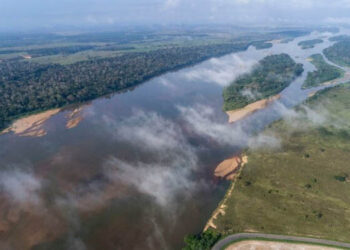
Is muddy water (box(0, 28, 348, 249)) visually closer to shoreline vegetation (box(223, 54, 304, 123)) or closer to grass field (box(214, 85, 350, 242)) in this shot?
shoreline vegetation (box(223, 54, 304, 123))

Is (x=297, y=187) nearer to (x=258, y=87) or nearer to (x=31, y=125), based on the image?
(x=258, y=87)

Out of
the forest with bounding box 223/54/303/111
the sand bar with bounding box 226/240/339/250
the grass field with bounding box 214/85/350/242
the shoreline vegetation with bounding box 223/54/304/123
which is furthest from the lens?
the forest with bounding box 223/54/303/111

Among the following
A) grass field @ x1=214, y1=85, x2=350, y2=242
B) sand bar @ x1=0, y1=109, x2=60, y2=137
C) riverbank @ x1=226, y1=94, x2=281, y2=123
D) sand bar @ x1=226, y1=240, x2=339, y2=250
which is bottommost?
sand bar @ x1=226, y1=240, x2=339, y2=250

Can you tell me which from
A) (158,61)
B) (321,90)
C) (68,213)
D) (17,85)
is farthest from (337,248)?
(158,61)

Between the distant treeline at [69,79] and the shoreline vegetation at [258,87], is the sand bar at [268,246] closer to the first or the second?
the shoreline vegetation at [258,87]

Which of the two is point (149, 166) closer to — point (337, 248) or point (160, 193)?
point (160, 193)

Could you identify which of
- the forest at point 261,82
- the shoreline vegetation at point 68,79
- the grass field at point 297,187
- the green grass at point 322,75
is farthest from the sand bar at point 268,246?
the green grass at point 322,75

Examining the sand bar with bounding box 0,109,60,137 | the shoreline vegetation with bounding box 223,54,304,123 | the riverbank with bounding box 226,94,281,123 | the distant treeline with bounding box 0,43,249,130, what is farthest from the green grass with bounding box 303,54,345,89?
the sand bar with bounding box 0,109,60,137

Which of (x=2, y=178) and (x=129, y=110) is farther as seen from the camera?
(x=129, y=110)
